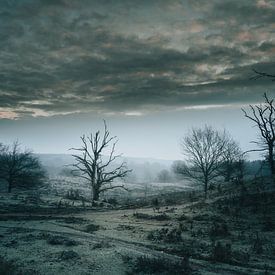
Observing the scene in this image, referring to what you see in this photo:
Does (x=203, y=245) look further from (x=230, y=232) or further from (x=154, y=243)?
(x=230, y=232)

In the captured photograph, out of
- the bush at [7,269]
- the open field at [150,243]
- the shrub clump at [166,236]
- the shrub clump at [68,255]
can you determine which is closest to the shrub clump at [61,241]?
the open field at [150,243]

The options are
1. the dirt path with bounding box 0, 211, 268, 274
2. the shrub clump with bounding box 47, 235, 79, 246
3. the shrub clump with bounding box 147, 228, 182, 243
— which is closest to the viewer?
the dirt path with bounding box 0, 211, 268, 274

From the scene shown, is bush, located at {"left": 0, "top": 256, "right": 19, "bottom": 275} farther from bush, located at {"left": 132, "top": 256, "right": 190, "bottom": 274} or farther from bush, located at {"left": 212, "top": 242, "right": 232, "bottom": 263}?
bush, located at {"left": 212, "top": 242, "right": 232, "bottom": 263}

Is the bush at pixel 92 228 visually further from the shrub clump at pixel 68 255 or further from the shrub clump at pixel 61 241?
the shrub clump at pixel 68 255

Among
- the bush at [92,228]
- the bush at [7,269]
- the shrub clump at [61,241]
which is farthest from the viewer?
the bush at [92,228]

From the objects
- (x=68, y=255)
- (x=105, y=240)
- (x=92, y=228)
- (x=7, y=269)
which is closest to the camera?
(x=7, y=269)

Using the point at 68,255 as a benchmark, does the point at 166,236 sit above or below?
below

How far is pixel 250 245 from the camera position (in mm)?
13633

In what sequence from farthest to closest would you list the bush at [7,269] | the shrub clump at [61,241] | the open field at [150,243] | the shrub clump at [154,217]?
1. the shrub clump at [154,217]
2. the shrub clump at [61,241]
3. the open field at [150,243]
4. the bush at [7,269]

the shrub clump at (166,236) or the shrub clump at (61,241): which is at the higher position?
the shrub clump at (61,241)

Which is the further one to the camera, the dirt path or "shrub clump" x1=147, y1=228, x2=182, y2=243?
"shrub clump" x1=147, y1=228, x2=182, y2=243

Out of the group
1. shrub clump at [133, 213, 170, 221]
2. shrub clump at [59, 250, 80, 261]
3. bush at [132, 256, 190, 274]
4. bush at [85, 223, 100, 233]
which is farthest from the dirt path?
shrub clump at [133, 213, 170, 221]

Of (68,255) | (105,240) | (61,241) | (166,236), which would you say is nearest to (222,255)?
(166,236)

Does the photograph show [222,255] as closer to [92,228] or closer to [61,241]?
[61,241]
